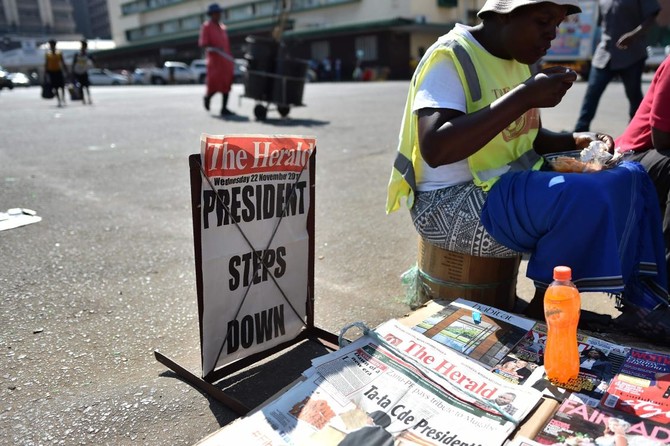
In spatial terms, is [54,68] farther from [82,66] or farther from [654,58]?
[654,58]

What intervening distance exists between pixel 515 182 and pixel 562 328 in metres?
0.62

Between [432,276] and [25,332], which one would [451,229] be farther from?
[25,332]

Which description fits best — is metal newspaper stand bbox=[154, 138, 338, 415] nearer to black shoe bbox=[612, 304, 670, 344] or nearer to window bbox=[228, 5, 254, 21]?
black shoe bbox=[612, 304, 670, 344]

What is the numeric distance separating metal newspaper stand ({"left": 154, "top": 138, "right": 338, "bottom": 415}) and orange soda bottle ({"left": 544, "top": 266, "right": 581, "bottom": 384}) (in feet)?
2.78

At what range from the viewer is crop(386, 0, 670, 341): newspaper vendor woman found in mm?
1931

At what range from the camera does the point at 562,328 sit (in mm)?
1665

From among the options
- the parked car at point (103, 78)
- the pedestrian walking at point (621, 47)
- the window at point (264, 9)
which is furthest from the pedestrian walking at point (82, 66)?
the window at point (264, 9)

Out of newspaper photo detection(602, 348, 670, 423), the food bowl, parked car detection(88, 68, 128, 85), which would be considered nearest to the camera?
newspaper photo detection(602, 348, 670, 423)

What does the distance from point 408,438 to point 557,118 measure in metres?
8.39

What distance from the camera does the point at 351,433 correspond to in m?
1.40

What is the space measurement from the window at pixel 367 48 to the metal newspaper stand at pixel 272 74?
2866 centimetres

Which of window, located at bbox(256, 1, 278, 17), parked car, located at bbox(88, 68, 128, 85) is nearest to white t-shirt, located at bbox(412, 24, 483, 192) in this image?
parked car, located at bbox(88, 68, 128, 85)

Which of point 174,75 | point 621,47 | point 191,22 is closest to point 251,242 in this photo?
point 621,47

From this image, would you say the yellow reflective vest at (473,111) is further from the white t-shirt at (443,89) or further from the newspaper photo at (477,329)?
the newspaper photo at (477,329)
